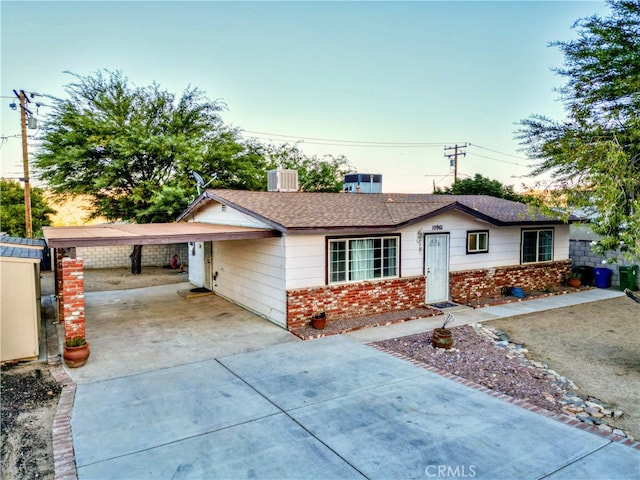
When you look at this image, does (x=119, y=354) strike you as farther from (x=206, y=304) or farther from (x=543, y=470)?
(x=543, y=470)

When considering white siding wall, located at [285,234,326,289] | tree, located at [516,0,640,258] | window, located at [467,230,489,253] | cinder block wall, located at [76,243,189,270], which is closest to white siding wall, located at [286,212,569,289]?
white siding wall, located at [285,234,326,289]

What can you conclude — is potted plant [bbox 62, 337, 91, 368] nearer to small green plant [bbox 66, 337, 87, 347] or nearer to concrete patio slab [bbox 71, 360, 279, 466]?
small green plant [bbox 66, 337, 87, 347]

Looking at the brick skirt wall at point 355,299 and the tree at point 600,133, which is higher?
Result: the tree at point 600,133

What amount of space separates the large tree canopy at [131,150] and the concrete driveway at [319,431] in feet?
42.1

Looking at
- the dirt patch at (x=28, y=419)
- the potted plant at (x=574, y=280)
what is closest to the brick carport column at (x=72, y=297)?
the dirt patch at (x=28, y=419)

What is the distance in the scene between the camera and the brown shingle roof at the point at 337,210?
9633mm

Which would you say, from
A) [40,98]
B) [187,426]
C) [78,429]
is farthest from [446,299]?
[40,98]

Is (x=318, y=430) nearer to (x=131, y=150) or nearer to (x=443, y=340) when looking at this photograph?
(x=443, y=340)

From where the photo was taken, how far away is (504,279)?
42.9 ft

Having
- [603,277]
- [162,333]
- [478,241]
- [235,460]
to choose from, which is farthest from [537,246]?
[235,460]

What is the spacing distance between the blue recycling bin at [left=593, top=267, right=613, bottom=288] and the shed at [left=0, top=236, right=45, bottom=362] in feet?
55.1

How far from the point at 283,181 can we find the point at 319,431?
33.7 ft

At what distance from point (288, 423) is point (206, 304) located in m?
7.78

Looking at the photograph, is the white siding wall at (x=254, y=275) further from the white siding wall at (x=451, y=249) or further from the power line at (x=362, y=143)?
the power line at (x=362, y=143)
